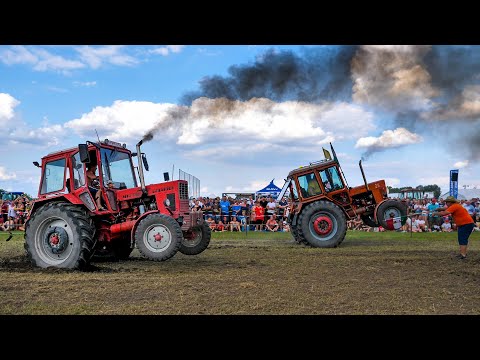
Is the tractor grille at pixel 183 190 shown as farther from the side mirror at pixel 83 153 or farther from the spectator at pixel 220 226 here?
the spectator at pixel 220 226

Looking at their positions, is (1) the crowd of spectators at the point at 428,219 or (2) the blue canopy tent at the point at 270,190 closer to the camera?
(1) the crowd of spectators at the point at 428,219

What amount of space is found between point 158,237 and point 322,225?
5.67m

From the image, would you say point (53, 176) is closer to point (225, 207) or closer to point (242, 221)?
point (225, 207)

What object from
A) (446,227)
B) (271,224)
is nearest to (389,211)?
(271,224)

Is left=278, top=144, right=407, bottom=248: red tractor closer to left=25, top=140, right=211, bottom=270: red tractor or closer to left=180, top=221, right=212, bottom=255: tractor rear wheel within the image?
left=180, top=221, right=212, bottom=255: tractor rear wheel

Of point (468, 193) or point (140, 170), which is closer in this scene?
point (140, 170)

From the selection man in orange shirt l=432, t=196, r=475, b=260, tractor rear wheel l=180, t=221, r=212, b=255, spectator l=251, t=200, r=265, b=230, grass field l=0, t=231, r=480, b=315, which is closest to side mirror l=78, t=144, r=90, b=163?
grass field l=0, t=231, r=480, b=315

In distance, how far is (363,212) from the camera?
1432 cm

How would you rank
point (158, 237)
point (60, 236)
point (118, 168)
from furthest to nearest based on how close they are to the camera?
point (118, 168) < point (158, 237) < point (60, 236)

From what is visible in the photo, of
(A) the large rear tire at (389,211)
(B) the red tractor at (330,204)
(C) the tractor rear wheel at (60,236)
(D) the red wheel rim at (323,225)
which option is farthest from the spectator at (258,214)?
(C) the tractor rear wheel at (60,236)

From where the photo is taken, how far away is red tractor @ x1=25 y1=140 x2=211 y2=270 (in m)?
8.97

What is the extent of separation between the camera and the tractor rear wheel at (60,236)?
Result: 8852 millimetres

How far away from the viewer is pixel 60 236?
8.94 meters

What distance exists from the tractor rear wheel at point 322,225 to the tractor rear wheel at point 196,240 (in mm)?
3444
